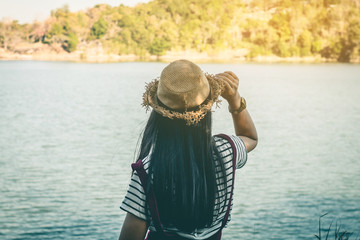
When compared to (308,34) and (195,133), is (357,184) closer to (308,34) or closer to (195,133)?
(195,133)

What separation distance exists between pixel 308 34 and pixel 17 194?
55.1m

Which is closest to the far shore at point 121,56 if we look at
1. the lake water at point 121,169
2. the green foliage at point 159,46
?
the green foliage at point 159,46

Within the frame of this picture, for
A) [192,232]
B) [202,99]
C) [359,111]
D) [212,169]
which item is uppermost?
[202,99]

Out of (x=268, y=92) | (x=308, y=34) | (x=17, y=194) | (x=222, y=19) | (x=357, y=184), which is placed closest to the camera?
(x=17, y=194)

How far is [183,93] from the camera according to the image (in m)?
1.08

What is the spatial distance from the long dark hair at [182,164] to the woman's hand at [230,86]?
0.12 meters

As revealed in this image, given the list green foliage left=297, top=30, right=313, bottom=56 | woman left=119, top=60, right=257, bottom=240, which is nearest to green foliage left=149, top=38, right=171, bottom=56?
green foliage left=297, top=30, right=313, bottom=56

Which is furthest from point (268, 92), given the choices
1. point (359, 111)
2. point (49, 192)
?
point (49, 192)

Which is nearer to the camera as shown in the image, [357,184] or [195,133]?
[195,133]

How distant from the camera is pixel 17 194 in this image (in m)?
7.07

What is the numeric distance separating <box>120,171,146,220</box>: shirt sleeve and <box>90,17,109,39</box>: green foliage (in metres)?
58.4

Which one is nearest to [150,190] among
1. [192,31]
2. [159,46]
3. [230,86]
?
[230,86]

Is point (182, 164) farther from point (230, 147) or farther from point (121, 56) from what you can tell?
point (121, 56)

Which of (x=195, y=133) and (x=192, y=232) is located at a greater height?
(x=195, y=133)
